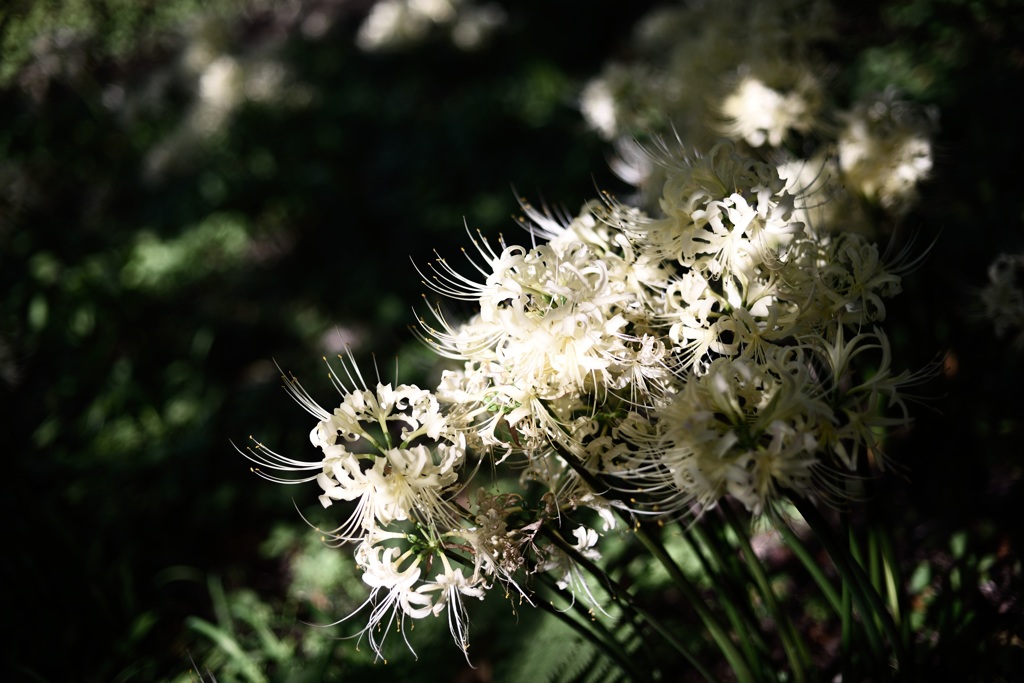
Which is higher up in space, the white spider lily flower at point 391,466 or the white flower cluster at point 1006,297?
the white spider lily flower at point 391,466

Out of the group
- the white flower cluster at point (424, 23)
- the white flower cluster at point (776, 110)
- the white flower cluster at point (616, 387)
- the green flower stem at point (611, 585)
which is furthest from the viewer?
the white flower cluster at point (424, 23)

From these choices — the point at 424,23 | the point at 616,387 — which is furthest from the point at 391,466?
the point at 424,23

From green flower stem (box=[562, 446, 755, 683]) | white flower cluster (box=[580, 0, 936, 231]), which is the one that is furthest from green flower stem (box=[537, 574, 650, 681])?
white flower cluster (box=[580, 0, 936, 231])

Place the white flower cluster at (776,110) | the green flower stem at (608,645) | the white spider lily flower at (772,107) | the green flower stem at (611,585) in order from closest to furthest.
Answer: the green flower stem at (611,585), the green flower stem at (608,645), the white flower cluster at (776,110), the white spider lily flower at (772,107)

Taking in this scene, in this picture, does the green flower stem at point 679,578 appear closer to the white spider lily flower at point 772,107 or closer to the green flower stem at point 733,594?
the green flower stem at point 733,594

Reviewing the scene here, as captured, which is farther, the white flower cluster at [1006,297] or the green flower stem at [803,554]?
the white flower cluster at [1006,297]

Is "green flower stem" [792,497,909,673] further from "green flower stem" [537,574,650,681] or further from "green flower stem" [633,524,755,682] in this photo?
"green flower stem" [537,574,650,681]

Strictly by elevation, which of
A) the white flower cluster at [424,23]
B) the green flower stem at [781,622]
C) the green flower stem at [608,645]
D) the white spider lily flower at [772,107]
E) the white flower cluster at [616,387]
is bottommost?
the green flower stem at [781,622]

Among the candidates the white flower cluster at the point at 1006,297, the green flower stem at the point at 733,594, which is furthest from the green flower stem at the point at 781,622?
the white flower cluster at the point at 1006,297
